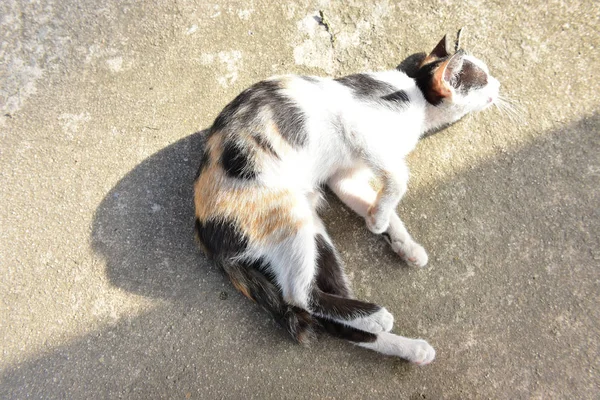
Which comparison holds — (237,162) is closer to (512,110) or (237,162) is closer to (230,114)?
(230,114)

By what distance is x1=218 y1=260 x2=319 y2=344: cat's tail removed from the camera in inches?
74.3

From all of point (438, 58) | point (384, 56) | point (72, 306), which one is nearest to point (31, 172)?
point (72, 306)

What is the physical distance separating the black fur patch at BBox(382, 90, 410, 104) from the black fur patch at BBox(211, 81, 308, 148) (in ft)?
1.69

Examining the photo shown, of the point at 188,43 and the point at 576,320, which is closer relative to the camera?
the point at 576,320

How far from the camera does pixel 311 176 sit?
2.03 metres


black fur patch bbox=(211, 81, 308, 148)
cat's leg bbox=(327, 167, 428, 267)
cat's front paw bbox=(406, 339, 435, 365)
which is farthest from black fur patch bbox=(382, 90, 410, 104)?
cat's front paw bbox=(406, 339, 435, 365)

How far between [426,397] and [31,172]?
270 centimetres

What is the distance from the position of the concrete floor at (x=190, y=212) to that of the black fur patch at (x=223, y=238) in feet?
1.19

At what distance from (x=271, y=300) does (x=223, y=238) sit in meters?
0.40

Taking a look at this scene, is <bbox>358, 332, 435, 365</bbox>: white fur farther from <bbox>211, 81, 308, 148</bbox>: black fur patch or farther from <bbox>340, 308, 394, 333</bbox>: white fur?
<bbox>211, 81, 308, 148</bbox>: black fur patch

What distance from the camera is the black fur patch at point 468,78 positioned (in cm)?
207

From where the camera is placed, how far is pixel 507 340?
201 centimetres

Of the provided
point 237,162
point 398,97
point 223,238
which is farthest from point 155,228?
point 398,97

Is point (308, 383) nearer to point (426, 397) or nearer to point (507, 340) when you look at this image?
point (426, 397)
